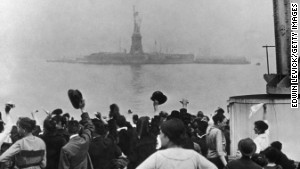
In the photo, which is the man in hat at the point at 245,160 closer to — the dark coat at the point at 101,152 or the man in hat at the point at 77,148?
the man in hat at the point at 77,148

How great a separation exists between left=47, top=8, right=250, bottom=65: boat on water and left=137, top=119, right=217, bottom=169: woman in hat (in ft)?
28.2

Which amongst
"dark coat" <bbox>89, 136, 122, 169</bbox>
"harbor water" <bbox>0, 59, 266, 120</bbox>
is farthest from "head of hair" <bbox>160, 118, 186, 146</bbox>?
"harbor water" <bbox>0, 59, 266, 120</bbox>

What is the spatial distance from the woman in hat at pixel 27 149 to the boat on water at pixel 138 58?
693cm

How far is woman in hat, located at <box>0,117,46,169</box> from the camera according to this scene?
4422mm

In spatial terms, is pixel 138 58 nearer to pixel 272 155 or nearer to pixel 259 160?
pixel 272 155

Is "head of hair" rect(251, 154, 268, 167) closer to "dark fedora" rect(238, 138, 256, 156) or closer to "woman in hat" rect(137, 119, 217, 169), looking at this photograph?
"dark fedora" rect(238, 138, 256, 156)

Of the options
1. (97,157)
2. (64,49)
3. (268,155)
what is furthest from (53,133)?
(64,49)

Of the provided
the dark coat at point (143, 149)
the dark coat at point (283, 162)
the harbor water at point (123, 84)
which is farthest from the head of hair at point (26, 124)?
the harbor water at point (123, 84)

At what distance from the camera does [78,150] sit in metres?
4.70

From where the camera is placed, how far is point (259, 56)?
11.8 meters

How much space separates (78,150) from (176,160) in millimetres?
1973

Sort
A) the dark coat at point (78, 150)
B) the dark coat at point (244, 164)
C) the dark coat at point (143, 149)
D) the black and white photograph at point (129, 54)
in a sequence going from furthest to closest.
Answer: the black and white photograph at point (129, 54) → the dark coat at point (143, 149) → the dark coat at point (78, 150) → the dark coat at point (244, 164)

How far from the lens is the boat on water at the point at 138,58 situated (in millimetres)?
11531

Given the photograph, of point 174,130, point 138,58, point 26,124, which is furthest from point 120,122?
point 138,58
